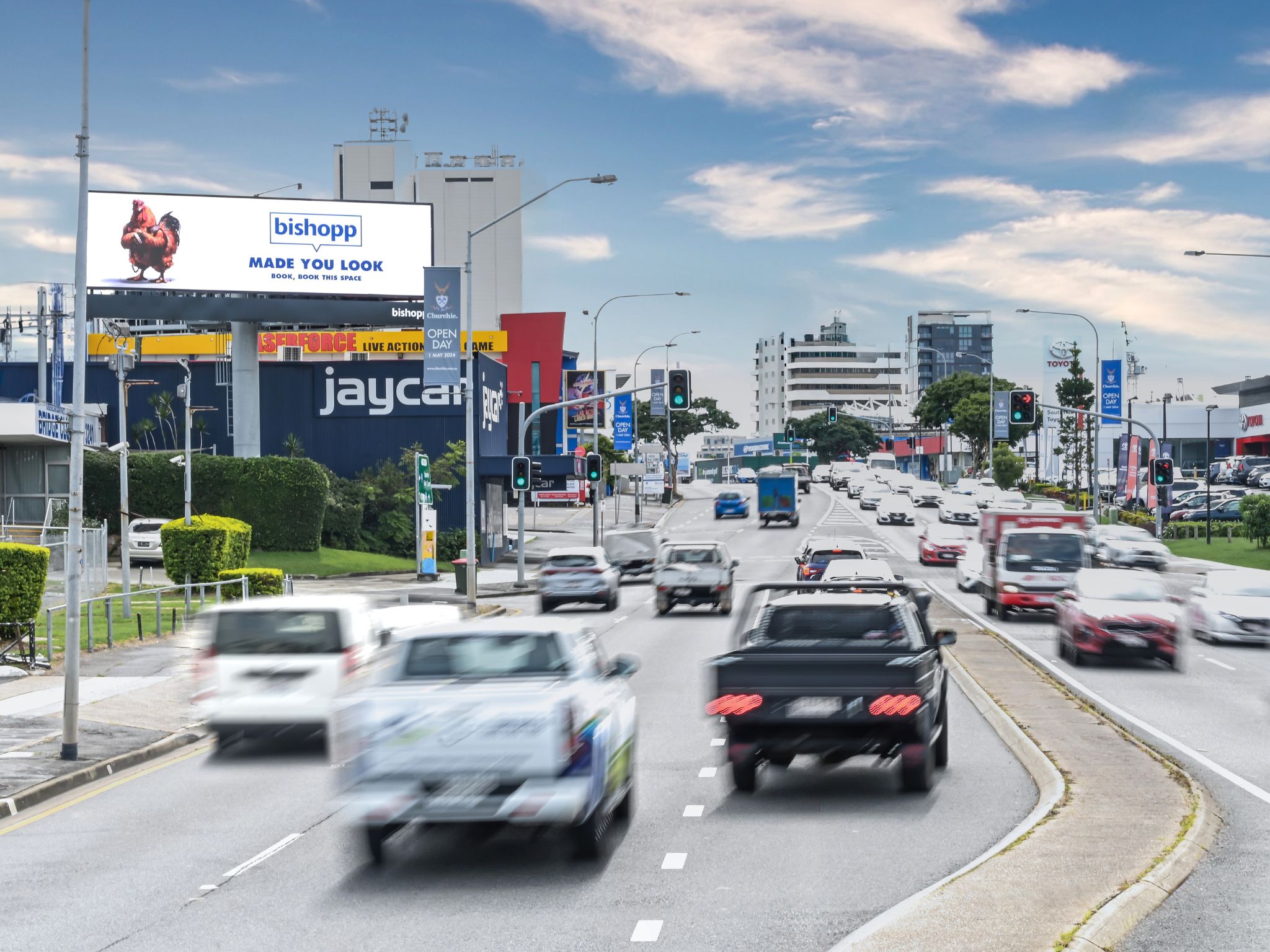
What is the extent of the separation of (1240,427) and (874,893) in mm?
127396

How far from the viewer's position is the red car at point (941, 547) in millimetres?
57625

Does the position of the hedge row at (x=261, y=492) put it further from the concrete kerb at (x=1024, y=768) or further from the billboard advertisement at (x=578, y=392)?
the billboard advertisement at (x=578, y=392)

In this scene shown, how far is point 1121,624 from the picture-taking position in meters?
24.1

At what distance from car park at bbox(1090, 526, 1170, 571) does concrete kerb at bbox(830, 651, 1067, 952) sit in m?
30.9

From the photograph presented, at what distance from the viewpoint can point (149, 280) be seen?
183ft

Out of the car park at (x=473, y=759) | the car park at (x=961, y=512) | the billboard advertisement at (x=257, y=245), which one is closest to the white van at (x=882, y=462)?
the car park at (x=961, y=512)

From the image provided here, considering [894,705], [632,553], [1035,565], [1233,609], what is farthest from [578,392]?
[894,705]

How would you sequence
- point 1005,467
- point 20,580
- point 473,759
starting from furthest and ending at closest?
point 1005,467 → point 20,580 → point 473,759

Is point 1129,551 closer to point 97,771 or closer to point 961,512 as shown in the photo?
point 961,512

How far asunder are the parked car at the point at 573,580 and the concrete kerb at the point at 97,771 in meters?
19.8

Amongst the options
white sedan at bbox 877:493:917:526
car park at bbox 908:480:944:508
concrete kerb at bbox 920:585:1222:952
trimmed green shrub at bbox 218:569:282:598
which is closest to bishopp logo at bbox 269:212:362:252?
trimmed green shrub at bbox 218:569:282:598

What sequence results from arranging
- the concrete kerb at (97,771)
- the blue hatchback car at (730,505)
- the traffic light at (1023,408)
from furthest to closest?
1. the blue hatchback car at (730,505)
2. the traffic light at (1023,408)
3. the concrete kerb at (97,771)

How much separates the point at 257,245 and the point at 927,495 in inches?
2422

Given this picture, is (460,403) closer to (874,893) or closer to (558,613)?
(558,613)
